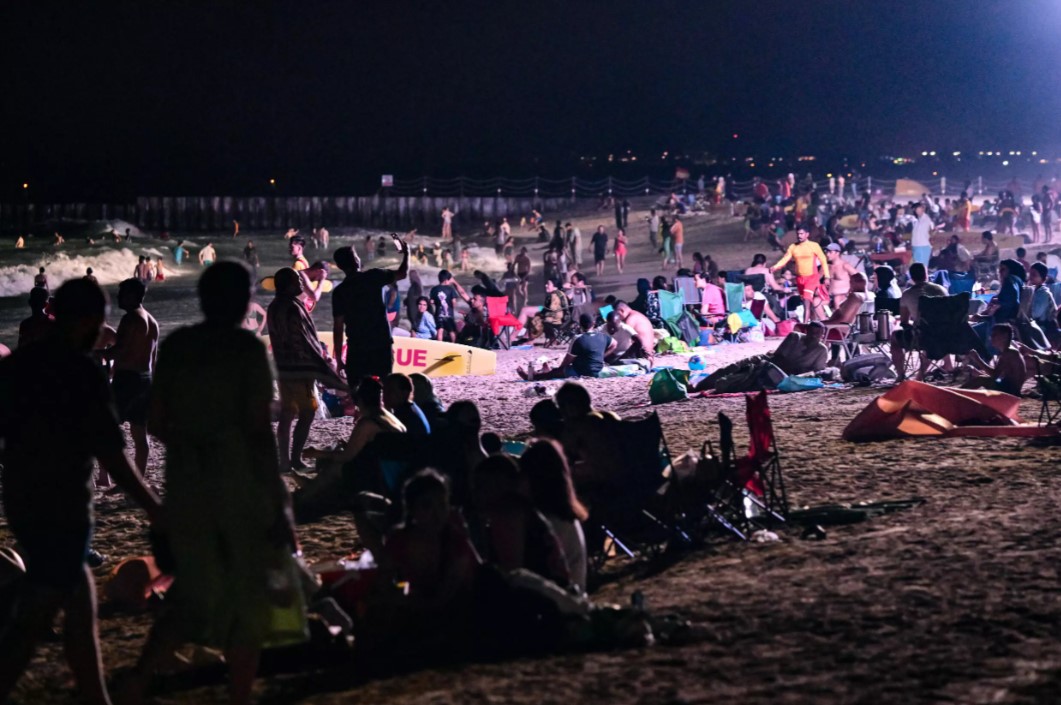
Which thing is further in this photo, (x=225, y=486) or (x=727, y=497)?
(x=727, y=497)

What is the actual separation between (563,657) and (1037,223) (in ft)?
107

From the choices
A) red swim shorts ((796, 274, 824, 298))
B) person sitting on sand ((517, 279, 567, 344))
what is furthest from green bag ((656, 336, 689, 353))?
person sitting on sand ((517, 279, 567, 344))

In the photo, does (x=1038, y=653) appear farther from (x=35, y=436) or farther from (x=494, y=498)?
(x=35, y=436)

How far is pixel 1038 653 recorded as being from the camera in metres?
4.25

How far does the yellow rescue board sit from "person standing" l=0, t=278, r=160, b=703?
12.1 m

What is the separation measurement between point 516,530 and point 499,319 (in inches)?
608

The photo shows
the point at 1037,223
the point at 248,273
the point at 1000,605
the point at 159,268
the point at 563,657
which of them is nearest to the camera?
the point at 248,273

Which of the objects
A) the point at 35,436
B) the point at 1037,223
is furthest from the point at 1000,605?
the point at 1037,223

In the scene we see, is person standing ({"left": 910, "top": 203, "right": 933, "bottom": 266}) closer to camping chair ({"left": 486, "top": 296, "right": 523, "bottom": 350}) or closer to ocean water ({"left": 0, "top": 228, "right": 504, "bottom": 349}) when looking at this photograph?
camping chair ({"left": 486, "top": 296, "right": 523, "bottom": 350})

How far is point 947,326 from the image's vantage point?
493 inches

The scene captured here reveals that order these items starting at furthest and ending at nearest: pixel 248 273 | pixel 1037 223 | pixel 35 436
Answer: pixel 1037 223, pixel 248 273, pixel 35 436

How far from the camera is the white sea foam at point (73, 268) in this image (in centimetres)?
3673

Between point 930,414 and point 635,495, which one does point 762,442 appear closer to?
point 635,495

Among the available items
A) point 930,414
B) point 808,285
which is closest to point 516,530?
point 930,414
